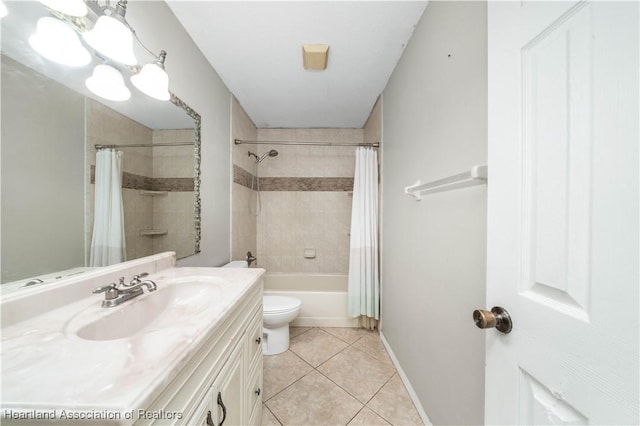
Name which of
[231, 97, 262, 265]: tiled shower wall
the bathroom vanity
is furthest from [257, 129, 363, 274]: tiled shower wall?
the bathroom vanity

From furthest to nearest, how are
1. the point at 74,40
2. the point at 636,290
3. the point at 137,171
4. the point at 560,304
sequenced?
the point at 137,171 < the point at 74,40 < the point at 560,304 < the point at 636,290

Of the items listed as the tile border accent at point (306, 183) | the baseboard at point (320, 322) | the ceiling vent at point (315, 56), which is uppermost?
the ceiling vent at point (315, 56)

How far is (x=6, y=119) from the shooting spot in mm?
582

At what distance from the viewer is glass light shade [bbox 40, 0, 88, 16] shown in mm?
655

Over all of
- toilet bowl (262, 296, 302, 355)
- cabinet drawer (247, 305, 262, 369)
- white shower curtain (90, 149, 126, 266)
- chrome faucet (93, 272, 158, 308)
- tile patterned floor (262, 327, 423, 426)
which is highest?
white shower curtain (90, 149, 126, 266)

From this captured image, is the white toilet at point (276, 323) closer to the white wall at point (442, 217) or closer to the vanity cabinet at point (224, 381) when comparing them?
the vanity cabinet at point (224, 381)

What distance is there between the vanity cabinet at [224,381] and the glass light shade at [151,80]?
1.04 m

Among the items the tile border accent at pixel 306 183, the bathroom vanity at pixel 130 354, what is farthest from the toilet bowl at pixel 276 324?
the tile border accent at pixel 306 183

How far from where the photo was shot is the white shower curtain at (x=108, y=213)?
82cm

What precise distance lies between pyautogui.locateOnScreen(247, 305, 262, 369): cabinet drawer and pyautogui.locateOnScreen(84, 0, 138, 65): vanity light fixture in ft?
3.92

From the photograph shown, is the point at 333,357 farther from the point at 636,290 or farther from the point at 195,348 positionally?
the point at 636,290

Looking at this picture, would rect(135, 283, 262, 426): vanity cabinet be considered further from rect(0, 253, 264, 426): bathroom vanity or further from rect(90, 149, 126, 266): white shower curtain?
rect(90, 149, 126, 266): white shower curtain

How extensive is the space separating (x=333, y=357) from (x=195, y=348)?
157cm

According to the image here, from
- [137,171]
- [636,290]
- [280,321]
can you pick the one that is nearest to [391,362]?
[280,321]
